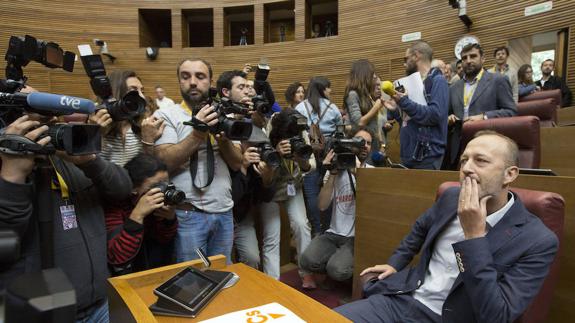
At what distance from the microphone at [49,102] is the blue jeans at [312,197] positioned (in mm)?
1680

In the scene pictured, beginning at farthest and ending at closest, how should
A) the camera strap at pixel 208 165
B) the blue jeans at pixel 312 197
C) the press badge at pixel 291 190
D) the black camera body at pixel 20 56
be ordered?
the blue jeans at pixel 312 197, the press badge at pixel 291 190, the camera strap at pixel 208 165, the black camera body at pixel 20 56

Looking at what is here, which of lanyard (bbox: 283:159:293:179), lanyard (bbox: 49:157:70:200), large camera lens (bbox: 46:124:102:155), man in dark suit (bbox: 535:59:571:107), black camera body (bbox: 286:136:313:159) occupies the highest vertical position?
man in dark suit (bbox: 535:59:571:107)

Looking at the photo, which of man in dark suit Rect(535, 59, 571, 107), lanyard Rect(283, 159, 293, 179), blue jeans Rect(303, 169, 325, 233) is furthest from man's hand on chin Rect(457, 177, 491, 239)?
man in dark suit Rect(535, 59, 571, 107)

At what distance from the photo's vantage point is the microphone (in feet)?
2.70

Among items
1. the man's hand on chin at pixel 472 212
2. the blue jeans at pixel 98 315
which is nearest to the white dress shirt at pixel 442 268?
the man's hand on chin at pixel 472 212

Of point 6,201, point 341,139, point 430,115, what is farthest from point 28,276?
point 430,115

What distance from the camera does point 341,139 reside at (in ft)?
6.18

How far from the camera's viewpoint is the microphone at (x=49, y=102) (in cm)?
82

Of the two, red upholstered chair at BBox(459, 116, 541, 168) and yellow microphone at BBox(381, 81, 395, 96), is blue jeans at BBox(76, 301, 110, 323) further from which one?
red upholstered chair at BBox(459, 116, 541, 168)

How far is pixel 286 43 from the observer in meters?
7.07

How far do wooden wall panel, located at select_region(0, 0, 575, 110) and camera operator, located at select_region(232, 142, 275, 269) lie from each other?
447cm

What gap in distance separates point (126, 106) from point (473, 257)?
1071 millimetres

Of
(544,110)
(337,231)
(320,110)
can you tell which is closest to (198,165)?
(337,231)

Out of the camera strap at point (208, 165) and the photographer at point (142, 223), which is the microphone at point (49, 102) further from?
the camera strap at point (208, 165)
